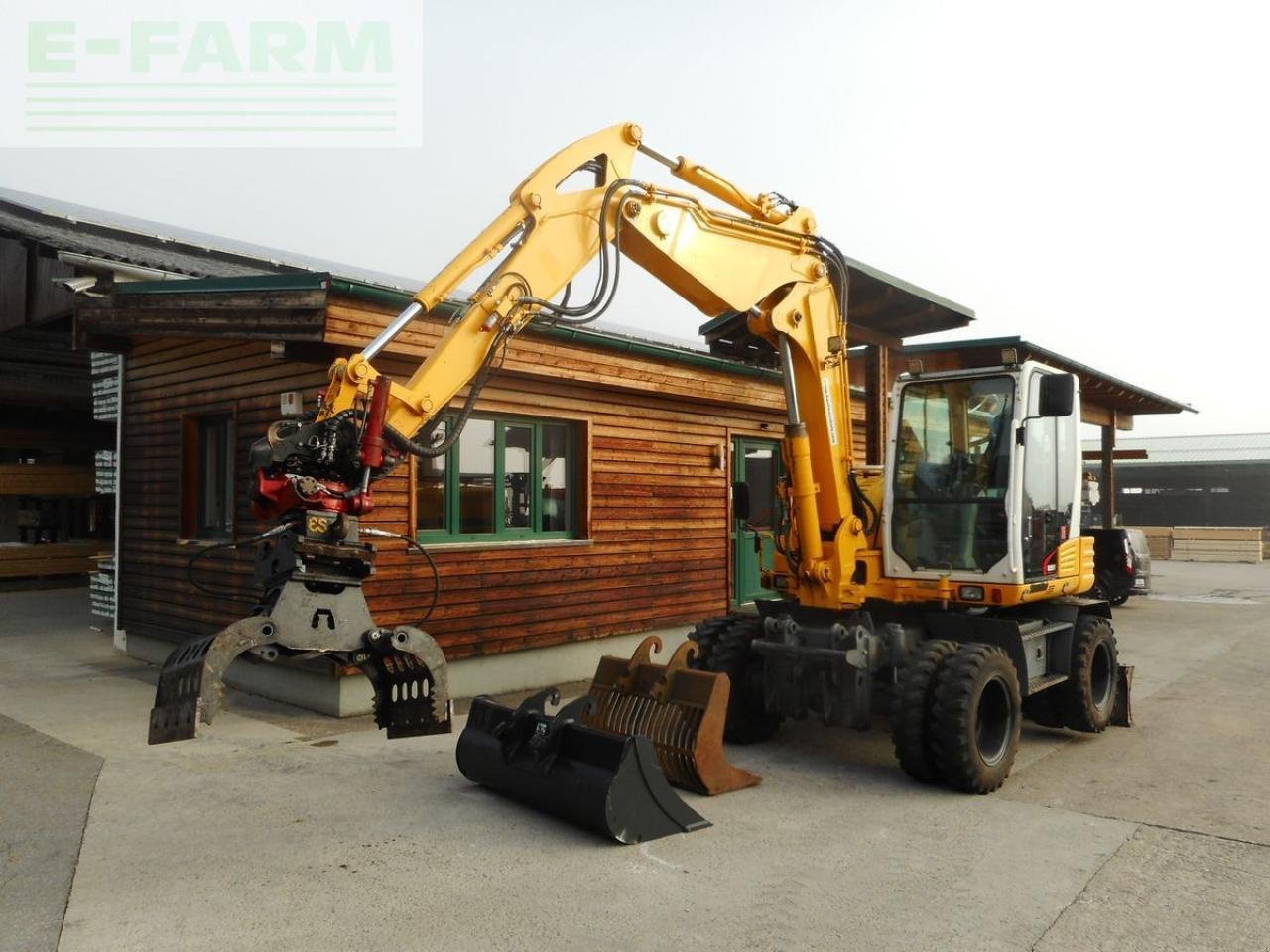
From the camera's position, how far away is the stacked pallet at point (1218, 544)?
2594 cm

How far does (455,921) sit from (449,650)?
4.16 meters

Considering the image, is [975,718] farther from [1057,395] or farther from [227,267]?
[227,267]

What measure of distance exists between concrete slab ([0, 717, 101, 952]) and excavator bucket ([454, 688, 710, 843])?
206 cm

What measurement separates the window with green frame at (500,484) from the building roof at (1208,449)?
2979 centimetres

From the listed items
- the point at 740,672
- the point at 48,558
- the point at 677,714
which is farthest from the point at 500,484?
the point at 48,558

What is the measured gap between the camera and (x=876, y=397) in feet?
30.8

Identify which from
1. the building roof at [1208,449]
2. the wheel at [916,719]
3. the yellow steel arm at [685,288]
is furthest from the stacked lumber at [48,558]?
the building roof at [1208,449]

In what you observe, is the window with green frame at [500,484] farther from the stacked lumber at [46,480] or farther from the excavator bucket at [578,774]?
the stacked lumber at [46,480]

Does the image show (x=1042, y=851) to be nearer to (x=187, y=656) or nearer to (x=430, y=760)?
(x=430, y=760)

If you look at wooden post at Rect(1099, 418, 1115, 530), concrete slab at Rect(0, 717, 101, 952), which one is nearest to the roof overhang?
concrete slab at Rect(0, 717, 101, 952)

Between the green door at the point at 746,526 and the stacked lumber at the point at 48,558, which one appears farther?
the stacked lumber at the point at 48,558

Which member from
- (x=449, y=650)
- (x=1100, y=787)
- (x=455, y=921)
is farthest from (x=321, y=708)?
(x=1100, y=787)

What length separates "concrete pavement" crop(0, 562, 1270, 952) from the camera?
12.4 ft

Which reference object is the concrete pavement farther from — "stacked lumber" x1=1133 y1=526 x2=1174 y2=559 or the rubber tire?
"stacked lumber" x1=1133 y1=526 x2=1174 y2=559
